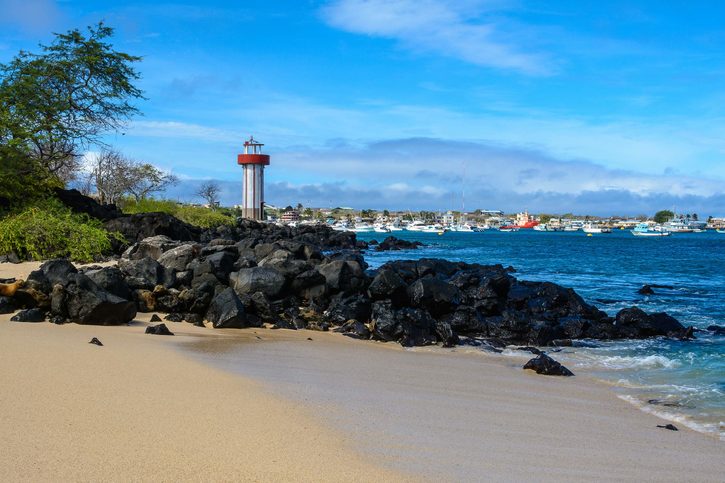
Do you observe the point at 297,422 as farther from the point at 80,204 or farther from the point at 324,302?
the point at 80,204

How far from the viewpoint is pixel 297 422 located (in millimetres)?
5312

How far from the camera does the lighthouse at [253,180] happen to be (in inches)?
2638

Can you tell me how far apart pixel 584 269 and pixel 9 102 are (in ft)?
98.6

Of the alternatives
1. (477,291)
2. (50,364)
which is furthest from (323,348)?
(477,291)

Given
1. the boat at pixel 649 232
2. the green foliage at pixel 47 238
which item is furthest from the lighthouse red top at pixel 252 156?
the boat at pixel 649 232

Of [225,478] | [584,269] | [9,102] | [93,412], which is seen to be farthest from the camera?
[584,269]

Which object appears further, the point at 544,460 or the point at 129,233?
the point at 129,233

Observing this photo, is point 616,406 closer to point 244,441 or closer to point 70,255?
point 244,441

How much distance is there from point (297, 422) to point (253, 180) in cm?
6456

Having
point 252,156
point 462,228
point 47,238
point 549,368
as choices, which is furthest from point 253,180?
point 462,228

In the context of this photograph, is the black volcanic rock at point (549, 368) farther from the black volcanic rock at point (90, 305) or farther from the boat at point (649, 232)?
the boat at point (649, 232)

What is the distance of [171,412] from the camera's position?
205 inches

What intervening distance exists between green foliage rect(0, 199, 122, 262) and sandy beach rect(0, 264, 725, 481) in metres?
11.4

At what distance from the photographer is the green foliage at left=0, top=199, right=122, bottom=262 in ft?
61.7
